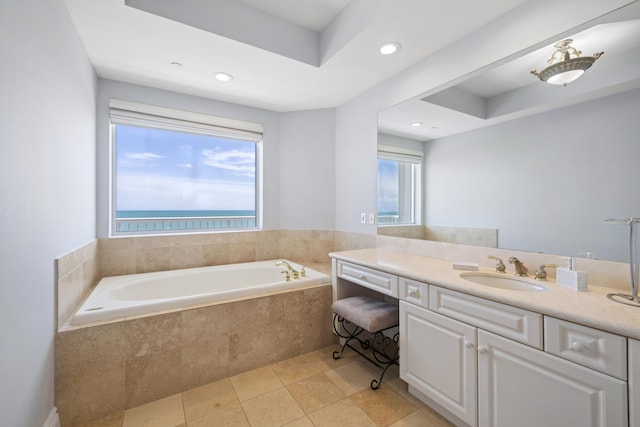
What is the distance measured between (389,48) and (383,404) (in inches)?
95.3

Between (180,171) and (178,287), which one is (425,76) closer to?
(180,171)

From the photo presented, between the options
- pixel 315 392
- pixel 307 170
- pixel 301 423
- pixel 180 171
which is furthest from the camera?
pixel 307 170

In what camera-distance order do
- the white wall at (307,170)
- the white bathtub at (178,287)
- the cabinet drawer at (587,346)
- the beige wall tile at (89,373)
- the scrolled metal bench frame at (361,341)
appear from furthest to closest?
1. the white wall at (307,170)
2. the scrolled metal bench frame at (361,341)
3. the white bathtub at (178,287)
4. the beige wall tile at (89,373)
5. the cabinet drawer at (587,346)

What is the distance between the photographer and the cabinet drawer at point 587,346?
2.86 feet

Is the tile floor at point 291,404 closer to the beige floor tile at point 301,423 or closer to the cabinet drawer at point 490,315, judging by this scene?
the beige floor tile at point 301,423

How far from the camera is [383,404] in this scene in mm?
1621

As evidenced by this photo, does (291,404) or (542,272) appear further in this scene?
(291,404)

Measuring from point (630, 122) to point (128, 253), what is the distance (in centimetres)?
358

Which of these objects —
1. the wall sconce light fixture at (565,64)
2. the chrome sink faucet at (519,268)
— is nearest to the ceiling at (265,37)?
the wall sconce light fixture at (565,64)

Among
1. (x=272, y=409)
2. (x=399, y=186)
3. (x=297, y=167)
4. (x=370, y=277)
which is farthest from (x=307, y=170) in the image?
(x=272, y=409)

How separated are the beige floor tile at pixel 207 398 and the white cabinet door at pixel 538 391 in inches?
57.3

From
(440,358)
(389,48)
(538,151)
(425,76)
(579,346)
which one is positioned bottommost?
(440,358)

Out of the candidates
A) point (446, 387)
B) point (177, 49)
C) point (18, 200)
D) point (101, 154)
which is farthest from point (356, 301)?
point (101, 154)

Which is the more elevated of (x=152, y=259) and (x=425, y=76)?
Result: (x=425, y=76)
